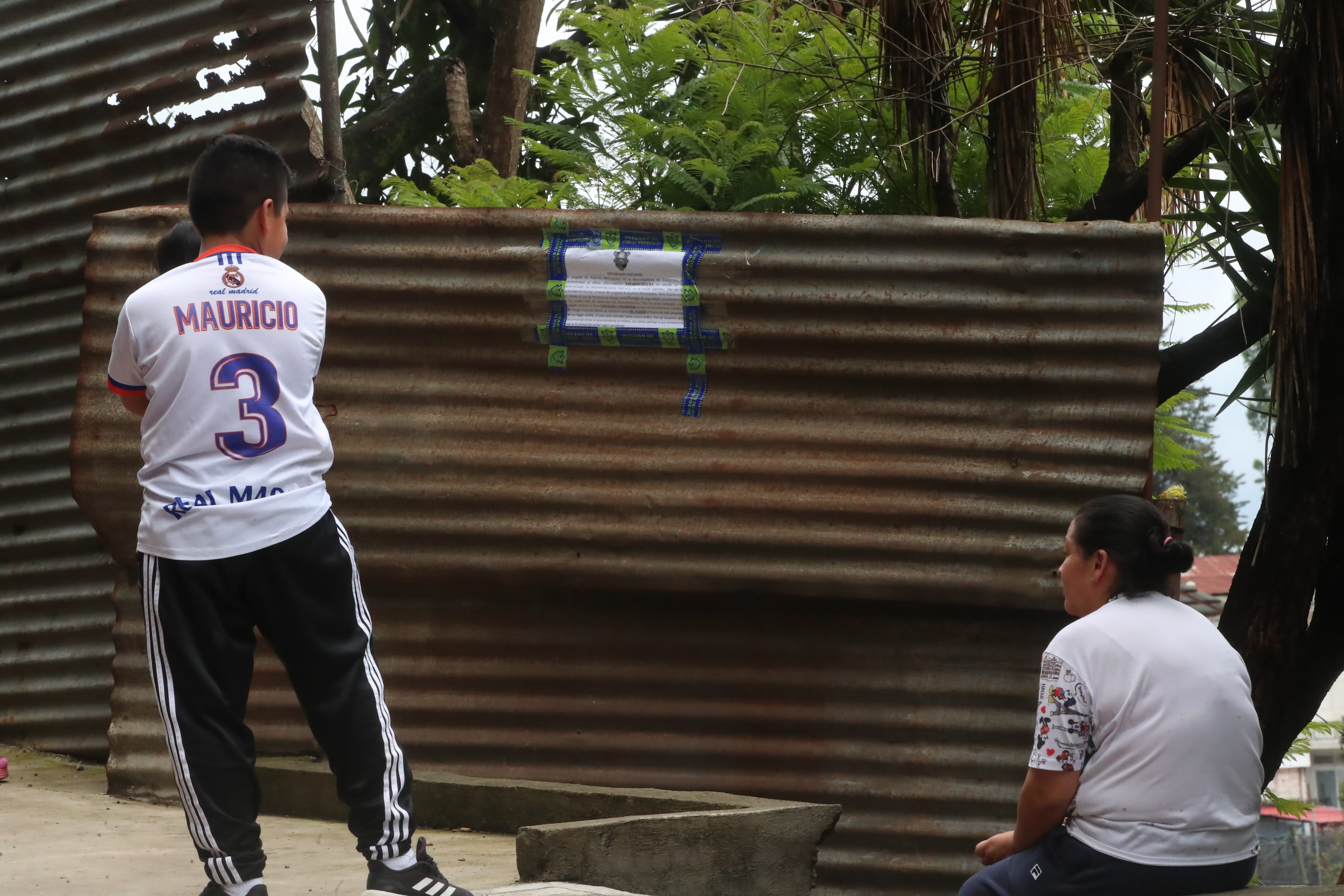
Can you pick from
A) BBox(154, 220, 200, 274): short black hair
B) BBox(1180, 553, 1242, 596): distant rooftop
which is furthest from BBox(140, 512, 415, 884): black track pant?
BBox(1180, 553, 1242, 596): distant rooftop

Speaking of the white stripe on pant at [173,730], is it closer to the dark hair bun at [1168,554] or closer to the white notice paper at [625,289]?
the white notice paper at [625,289]

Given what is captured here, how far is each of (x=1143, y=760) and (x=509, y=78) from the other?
6.08 m

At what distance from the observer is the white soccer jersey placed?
2.76m

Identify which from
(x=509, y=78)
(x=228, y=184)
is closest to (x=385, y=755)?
(x=228, y=184)

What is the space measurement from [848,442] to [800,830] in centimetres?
120

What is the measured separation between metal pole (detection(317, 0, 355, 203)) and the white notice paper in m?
1.09

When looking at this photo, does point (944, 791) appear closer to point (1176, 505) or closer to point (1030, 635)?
point (1030, 635)

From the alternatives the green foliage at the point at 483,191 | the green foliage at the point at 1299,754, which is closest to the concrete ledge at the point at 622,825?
the green foliage at the point at 483,191

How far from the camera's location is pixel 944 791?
4.04 metres

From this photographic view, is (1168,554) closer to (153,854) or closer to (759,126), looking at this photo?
(759,126)

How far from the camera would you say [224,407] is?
Answer: 279 centimetres

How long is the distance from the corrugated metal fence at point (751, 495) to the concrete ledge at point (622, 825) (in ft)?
0.89

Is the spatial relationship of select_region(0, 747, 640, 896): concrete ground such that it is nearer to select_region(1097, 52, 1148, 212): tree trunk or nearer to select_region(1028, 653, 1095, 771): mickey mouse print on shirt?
select_region(1028, 653, 1095, 771): mickey mouse print on shirt

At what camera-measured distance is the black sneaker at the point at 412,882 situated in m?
2.70
